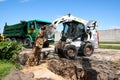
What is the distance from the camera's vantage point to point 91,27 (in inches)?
690

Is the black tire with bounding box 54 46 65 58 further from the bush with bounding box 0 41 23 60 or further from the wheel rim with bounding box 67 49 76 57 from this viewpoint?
the bush with bounding box 0 41 23 60

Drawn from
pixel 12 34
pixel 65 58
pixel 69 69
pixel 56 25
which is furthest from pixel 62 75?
pixel 12 34

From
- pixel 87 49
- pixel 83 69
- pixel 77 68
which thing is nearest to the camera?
pixel 83 69

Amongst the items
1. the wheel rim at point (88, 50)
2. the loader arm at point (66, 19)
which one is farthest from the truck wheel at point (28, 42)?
the loader arm at point (66, 19)

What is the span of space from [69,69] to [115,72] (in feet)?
8.57

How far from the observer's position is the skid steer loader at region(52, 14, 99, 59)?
16375 millimetres

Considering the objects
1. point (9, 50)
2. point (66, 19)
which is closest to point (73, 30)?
point (66, 19)

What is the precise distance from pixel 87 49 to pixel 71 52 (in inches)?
60.5

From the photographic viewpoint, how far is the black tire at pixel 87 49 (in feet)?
55.1

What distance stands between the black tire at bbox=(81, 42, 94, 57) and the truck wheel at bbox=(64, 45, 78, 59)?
856 millimetres

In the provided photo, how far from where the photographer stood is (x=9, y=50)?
12.1 m

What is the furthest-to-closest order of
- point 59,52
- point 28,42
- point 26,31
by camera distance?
point 26,31, point 28,42, point 59,52

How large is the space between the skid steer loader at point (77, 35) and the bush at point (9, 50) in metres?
4.30

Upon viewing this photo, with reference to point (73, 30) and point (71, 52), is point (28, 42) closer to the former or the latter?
point (73, 30)
